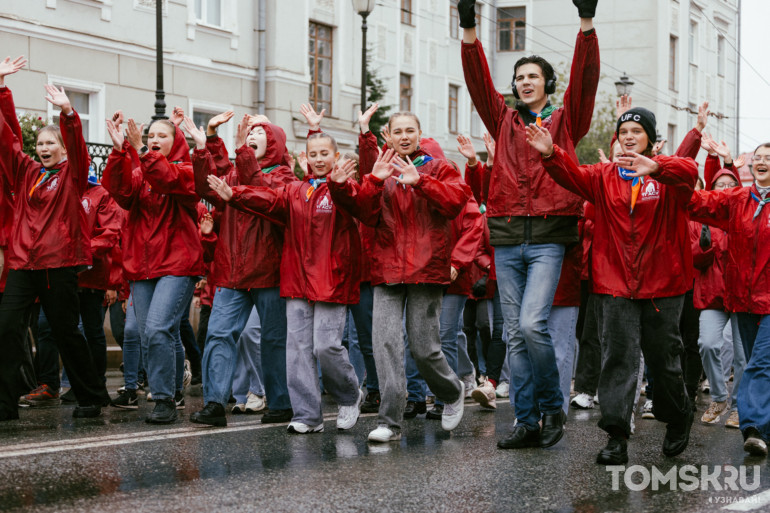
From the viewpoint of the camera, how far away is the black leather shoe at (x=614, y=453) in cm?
643

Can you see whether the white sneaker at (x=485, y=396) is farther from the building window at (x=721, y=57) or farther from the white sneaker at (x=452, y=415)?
the building window at (x=721, y=57)

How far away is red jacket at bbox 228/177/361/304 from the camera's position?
7.60 m

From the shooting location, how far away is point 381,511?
16.6ft

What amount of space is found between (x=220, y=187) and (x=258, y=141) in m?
0.92

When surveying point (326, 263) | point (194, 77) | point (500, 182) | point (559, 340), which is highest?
point (194, 77)

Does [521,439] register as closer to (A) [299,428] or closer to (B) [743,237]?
(A) [299,428]

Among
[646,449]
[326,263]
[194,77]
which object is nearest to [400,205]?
[326,263]

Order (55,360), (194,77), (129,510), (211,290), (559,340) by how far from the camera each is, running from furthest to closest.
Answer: (194,77) → (211,290) → (55,360) → (559,340) → (129,510)

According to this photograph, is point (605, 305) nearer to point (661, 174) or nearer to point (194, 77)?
point (661, 174)

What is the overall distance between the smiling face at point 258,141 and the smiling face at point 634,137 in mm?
2924

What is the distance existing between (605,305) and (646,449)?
113 cm

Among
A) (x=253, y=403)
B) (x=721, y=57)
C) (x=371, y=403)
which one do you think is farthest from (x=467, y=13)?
(x=721, y=57)

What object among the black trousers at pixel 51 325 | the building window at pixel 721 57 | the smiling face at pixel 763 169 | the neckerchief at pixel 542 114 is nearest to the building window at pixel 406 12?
the building window at pixel 721 57

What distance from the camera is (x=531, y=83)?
23.3 feet
